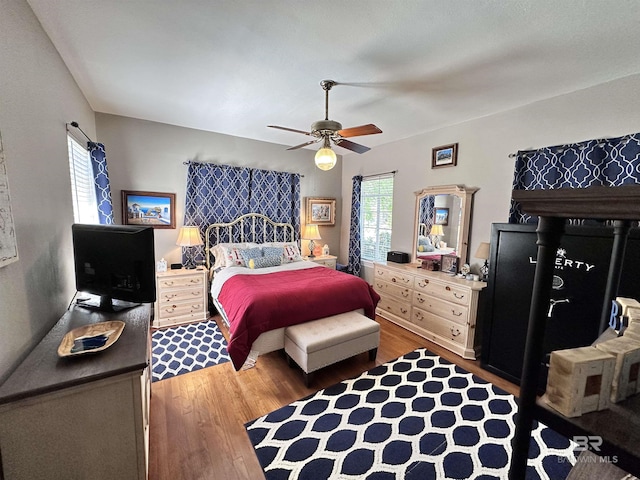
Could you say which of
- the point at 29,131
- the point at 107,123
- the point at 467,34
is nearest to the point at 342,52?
the point at 467,34

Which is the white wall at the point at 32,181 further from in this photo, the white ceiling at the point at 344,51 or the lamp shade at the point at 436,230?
the lamp shade at the point at 436,230

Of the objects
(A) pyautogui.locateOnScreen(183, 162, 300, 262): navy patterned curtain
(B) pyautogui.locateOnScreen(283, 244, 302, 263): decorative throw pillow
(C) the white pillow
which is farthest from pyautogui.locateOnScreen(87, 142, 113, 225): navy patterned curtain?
(B) pyautogui.locateOnScreen(283, 244, 302, 263): decorative throw pillow

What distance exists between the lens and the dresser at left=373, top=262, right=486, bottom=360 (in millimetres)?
2928

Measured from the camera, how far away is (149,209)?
3744 millimetres

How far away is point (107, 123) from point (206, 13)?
268cm

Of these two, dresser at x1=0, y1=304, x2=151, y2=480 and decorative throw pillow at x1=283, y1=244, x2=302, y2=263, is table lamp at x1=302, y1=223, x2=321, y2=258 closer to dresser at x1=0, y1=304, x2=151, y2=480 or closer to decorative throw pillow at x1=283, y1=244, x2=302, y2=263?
decorative throw pillow at x1=283, y1=244, x2=302, y2=263

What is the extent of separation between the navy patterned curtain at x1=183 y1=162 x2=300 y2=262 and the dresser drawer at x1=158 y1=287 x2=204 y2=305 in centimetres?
56

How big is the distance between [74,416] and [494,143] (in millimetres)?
4033

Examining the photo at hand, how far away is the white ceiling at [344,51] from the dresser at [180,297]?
2.11m

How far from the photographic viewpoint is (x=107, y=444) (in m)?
1.23

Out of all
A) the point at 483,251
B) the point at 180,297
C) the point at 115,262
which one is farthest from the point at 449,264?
the point at 180,297

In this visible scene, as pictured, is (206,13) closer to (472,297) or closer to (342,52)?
(342,52)

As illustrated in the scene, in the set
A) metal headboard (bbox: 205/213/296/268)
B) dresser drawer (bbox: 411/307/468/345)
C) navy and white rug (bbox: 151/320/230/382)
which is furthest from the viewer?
metal headboard (bbox: 205/213/296/268)

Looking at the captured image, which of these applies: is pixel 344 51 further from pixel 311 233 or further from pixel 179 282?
pixel 179 282
